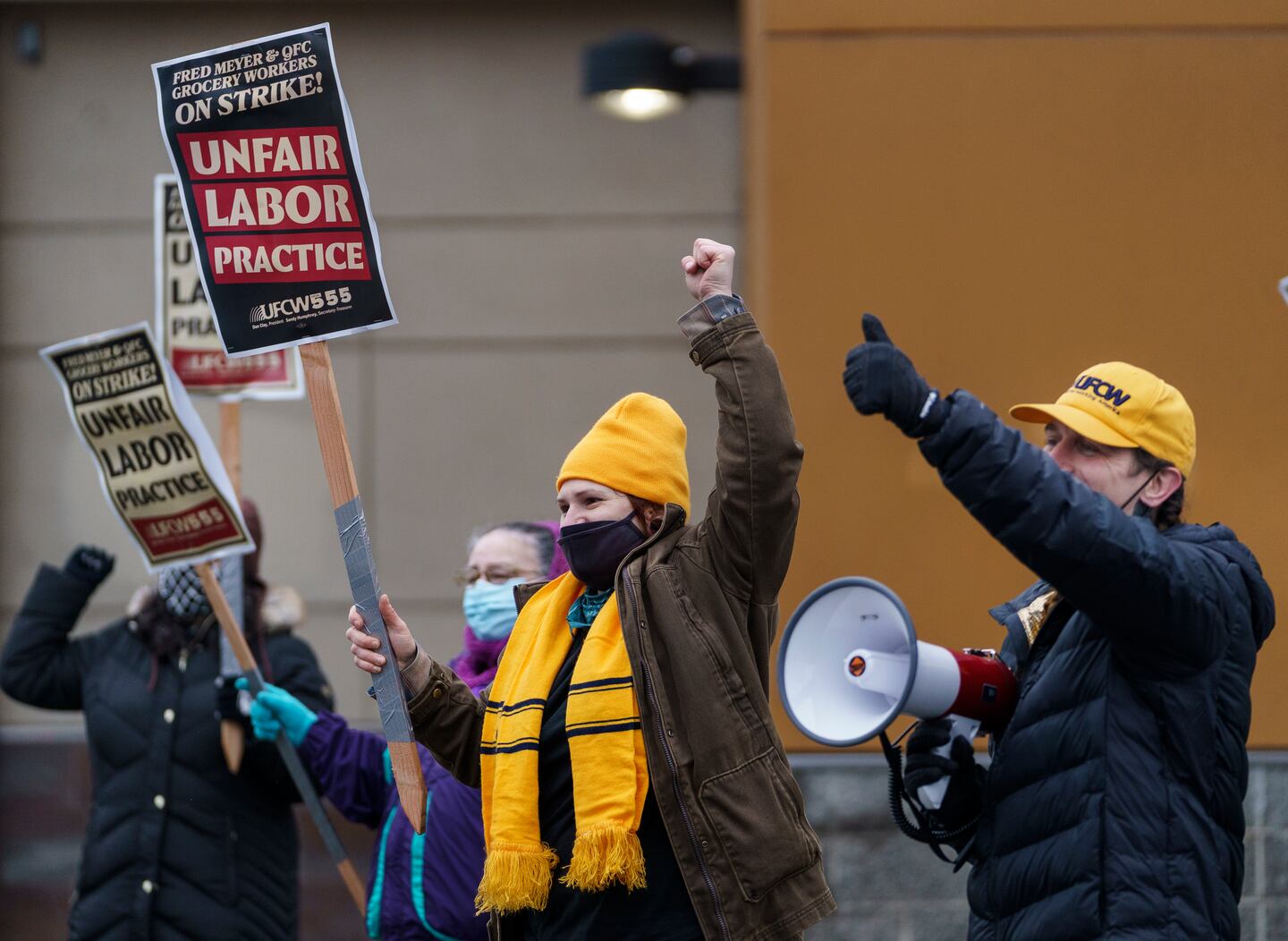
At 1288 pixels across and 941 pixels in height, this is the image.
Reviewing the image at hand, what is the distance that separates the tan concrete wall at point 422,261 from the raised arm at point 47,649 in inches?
76.2

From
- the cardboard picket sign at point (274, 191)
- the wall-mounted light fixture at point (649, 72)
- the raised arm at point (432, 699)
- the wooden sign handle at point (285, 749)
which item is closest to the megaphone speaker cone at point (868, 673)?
the raised arm at point (432, 699)

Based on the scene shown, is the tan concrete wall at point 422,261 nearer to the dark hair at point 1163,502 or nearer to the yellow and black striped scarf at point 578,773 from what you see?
the yellow and black striped scarf at point 578,773

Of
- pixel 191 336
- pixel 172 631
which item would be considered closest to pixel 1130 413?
pixel 172 631

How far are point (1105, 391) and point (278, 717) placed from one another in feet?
8.90

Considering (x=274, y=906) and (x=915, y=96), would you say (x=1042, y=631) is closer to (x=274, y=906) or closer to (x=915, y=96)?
(x=274, y=906)

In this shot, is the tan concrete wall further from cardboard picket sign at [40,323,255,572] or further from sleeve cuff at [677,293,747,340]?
sleeve cuff at [677,293,747,340]

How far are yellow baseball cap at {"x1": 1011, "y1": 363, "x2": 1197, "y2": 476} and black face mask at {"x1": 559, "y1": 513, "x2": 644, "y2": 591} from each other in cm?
83

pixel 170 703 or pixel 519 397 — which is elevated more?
pixel 519 397

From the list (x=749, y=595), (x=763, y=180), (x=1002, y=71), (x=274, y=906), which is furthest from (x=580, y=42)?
(x=749, y=595)

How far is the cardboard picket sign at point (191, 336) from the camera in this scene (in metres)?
5.27

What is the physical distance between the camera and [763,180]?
6441mm

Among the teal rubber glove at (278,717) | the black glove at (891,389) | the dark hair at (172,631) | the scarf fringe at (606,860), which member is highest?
the black glove at (891,389)

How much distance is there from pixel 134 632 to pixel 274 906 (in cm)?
97

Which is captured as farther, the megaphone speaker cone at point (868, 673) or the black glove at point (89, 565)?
the black glove at point (89, 565)
